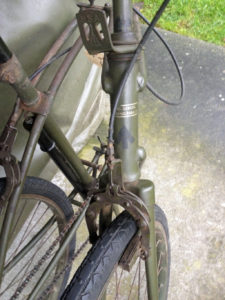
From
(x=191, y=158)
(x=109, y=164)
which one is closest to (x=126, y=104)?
(x=109, y=164)

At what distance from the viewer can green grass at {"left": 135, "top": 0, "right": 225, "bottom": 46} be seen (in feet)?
7.13

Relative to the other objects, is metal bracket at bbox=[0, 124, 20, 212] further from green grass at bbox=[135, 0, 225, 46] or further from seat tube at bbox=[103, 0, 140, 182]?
green grass at bbox=[135, 0, 225, 46]

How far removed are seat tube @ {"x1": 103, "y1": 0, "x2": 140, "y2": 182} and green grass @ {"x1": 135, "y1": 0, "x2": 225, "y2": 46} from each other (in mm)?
1626

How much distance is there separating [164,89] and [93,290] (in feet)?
4.78

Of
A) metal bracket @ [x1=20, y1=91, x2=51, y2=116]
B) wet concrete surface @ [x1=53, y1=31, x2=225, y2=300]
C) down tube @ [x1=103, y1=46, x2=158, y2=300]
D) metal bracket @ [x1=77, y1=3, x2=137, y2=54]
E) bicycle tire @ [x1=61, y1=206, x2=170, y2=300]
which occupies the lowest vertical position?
wet concrete surface @ [x1=53, y1=31, x2=225, y2=300]

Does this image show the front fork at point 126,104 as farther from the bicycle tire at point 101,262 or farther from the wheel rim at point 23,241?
the wheel rim at point 23,241

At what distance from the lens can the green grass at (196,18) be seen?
217cm

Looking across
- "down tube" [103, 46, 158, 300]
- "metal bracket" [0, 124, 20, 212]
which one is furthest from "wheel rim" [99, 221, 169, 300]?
"metal bracket" [0, 124, 20, 212]

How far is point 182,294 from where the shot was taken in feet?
4.36

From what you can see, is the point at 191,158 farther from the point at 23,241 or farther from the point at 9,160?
the point at 9,160

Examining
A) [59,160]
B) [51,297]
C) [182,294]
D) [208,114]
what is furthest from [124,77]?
[208,114]

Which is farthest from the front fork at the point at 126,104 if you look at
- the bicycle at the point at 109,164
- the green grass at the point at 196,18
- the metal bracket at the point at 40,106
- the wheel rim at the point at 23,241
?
the green grass at the point at 196,18

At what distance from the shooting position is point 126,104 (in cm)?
73

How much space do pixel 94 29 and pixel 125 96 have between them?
174 millimetres
